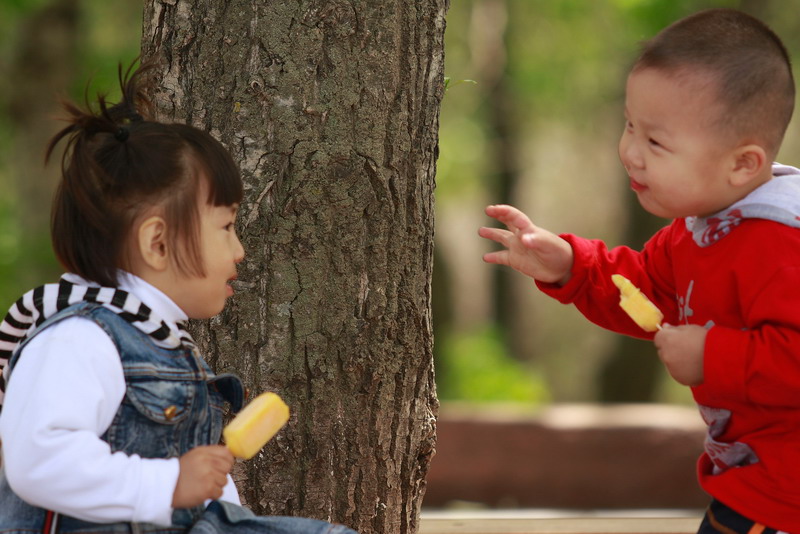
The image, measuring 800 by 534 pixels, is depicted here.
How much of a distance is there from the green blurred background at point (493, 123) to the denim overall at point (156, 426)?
6214mm

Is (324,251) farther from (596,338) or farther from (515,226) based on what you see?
(596,338)

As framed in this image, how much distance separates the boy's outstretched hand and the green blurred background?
598 cm

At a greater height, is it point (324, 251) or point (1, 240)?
point (324, 251)

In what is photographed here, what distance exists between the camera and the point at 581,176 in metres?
18.0

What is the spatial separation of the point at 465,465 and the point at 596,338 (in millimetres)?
10767

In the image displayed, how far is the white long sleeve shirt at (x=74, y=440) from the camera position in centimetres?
180

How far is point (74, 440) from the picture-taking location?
5.93 ft

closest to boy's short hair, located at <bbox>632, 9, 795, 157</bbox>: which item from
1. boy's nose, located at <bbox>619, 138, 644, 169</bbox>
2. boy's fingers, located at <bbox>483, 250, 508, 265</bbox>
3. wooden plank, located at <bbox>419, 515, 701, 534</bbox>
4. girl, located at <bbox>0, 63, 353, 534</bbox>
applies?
boy's nose, located at <bbox>619, 138, 644, 169</bbox>

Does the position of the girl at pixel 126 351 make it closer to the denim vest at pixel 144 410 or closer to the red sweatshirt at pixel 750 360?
the denim vest at pixel 144 410

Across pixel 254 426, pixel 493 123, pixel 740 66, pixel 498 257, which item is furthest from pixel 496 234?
pixel 493 123

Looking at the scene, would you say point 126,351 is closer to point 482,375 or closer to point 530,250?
point 530,250

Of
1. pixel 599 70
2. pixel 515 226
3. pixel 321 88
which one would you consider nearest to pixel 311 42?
pixel 321 88

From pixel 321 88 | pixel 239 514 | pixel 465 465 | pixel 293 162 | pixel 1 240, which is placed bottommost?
pixel 465 465

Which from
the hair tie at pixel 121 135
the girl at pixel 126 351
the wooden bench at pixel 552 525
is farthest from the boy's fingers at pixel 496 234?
the wooden bench at pixel 552 525
